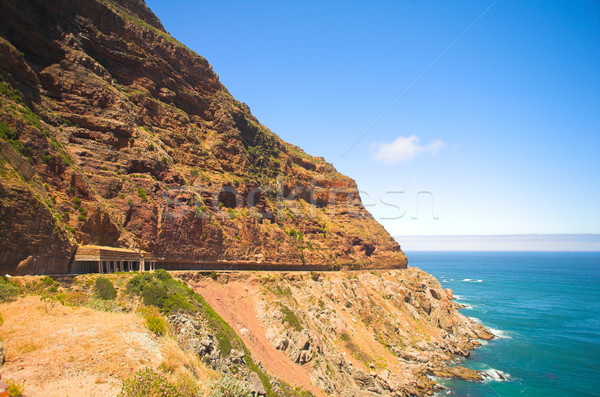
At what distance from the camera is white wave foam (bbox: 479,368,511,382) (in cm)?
4334

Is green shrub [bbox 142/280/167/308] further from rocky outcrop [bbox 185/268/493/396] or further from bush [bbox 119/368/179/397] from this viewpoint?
bush [bbox 119/368/179/397]

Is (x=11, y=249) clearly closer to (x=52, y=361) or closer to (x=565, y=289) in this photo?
(x=52, y=361)

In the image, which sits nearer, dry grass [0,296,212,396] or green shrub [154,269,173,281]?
dry grass [0,296,212,396]

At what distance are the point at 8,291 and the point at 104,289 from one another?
7.92m

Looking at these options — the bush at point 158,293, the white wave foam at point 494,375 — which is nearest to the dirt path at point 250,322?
the bush at point 158,293

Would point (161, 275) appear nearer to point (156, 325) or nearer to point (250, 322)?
point (250, 322)

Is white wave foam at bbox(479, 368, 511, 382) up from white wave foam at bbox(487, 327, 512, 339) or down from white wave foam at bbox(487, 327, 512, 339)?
up

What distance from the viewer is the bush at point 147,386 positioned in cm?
1162

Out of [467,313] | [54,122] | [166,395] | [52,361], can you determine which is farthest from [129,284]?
[467,313]

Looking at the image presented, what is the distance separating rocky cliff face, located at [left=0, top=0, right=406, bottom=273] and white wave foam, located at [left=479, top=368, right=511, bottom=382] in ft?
99.4

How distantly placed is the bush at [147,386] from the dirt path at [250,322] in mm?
20265

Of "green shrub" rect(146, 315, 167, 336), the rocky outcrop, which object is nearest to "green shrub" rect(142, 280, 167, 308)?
"green shrub" rect(146, 315, 167, 336)

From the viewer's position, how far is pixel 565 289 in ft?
370

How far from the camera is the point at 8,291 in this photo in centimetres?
1695
